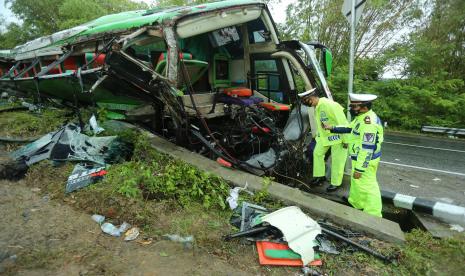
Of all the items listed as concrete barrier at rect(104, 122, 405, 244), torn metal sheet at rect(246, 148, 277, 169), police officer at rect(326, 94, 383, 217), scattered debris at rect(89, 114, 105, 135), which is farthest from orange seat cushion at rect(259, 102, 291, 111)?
scattered debris at rect(89, 114, 105, 135)

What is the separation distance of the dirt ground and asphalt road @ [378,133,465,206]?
11.9 ft

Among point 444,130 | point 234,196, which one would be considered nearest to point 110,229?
point 234,196

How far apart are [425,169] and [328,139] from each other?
2.70m

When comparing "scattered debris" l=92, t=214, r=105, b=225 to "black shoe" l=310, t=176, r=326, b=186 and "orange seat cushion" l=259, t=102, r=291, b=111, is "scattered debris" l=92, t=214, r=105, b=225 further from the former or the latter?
"orange seat cushion" l=259, t=102, r=291, b=111

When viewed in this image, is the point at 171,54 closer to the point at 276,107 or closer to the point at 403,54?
the point at 276,107

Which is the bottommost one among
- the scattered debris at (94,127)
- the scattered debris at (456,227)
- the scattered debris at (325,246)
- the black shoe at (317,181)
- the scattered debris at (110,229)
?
the black shoe at (317,181)

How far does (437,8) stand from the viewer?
11.6 m

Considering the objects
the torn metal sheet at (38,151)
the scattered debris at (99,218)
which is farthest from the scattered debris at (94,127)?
the scattered debris at (99,218)

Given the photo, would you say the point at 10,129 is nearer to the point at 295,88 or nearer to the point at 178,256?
the point at 178,256

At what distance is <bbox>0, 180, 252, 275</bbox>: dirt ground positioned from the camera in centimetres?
204

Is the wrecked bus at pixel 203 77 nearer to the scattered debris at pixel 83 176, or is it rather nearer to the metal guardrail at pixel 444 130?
the scattered debris at pixel 83 176

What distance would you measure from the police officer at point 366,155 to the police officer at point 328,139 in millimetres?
428

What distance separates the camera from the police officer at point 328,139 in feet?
13.9

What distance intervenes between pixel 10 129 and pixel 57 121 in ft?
2.49
